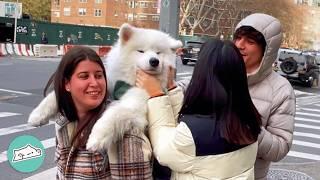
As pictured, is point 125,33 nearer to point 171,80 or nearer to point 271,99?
point 171,80

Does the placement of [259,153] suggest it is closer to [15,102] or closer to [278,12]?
[15,102]

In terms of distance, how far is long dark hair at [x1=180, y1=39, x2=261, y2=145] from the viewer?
217cm

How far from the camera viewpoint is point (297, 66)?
81.5 feet

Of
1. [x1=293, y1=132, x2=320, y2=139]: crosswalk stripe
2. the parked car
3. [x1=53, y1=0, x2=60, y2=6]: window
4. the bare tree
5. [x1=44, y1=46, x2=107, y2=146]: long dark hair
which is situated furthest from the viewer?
[x1=53, y1=0, x2=60, y2=6]: window

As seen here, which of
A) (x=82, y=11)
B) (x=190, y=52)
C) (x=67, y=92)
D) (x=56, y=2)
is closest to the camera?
(x=67, y=92)

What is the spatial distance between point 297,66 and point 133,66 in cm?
2349

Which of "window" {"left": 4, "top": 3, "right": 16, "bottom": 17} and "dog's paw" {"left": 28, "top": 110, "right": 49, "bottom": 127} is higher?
"window" {"left": 4, "top": 3, "right": 16, "bottom": 17}

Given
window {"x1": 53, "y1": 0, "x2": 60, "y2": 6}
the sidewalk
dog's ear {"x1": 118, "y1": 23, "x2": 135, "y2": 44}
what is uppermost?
window {"x1": 53, "y1": 0, "x2": 60, "y2": 6}

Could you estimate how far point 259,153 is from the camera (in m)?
2.59

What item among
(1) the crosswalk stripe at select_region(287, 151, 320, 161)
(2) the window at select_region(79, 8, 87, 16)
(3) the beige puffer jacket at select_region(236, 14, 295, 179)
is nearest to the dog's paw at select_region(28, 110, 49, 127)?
(3) the beige puffer jacket at select_region(236, 14, 295, 179)

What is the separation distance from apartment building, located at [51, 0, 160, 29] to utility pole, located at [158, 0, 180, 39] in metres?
91.9

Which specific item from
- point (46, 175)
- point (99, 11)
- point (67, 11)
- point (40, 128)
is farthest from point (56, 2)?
point (46, 175)

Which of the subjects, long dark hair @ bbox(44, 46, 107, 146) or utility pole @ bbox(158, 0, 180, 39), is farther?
utility pole @ bbox(158, 0, 180, 39)

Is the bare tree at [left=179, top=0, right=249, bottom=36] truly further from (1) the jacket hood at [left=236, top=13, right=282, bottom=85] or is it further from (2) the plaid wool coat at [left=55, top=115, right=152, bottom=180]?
(2) the plaid wool coat at [left=55, top=115, right=152, bottom=180]
